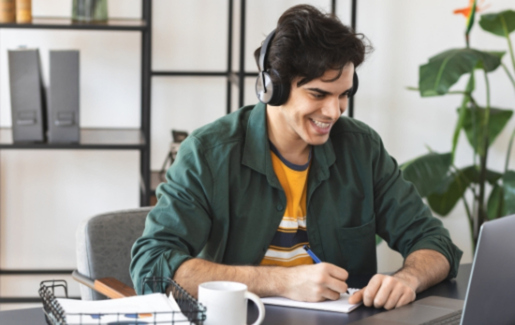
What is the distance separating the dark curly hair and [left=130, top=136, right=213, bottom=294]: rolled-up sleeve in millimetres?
260

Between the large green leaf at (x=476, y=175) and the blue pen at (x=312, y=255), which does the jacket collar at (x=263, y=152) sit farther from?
the large green leaf at (x=476, y=175)

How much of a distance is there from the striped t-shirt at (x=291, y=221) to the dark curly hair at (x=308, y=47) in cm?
21

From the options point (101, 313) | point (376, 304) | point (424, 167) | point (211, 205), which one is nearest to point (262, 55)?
point (211, 205)

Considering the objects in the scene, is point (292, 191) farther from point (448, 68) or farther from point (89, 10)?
point (89, 10)

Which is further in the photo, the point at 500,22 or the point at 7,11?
the point at 500,22

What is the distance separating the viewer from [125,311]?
40.8 inches

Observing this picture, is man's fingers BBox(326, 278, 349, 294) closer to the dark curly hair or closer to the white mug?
the white mug

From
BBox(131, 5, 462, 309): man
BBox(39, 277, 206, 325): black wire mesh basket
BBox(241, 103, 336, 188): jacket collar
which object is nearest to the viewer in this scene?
BBox(39, 277, 206, 325): black wire mesh basket

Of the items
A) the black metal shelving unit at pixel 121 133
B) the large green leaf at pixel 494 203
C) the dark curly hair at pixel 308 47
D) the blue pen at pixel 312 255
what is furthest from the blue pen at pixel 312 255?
the large green leaf at pixel 494 203

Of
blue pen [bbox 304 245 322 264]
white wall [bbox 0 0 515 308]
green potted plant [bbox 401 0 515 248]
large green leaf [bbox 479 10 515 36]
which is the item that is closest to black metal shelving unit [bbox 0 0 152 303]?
white wall [bbox 0 0 515 308]

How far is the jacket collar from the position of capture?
161 centimetres

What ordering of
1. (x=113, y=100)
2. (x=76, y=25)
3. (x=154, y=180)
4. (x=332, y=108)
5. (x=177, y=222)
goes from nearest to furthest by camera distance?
(x=177, y=222) → (x=332, y=108) → (x=76, y=25) → (x=154, y=180) → (x=113, y=100)

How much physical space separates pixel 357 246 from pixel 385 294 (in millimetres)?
365

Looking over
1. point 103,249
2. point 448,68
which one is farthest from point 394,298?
point 448,68
